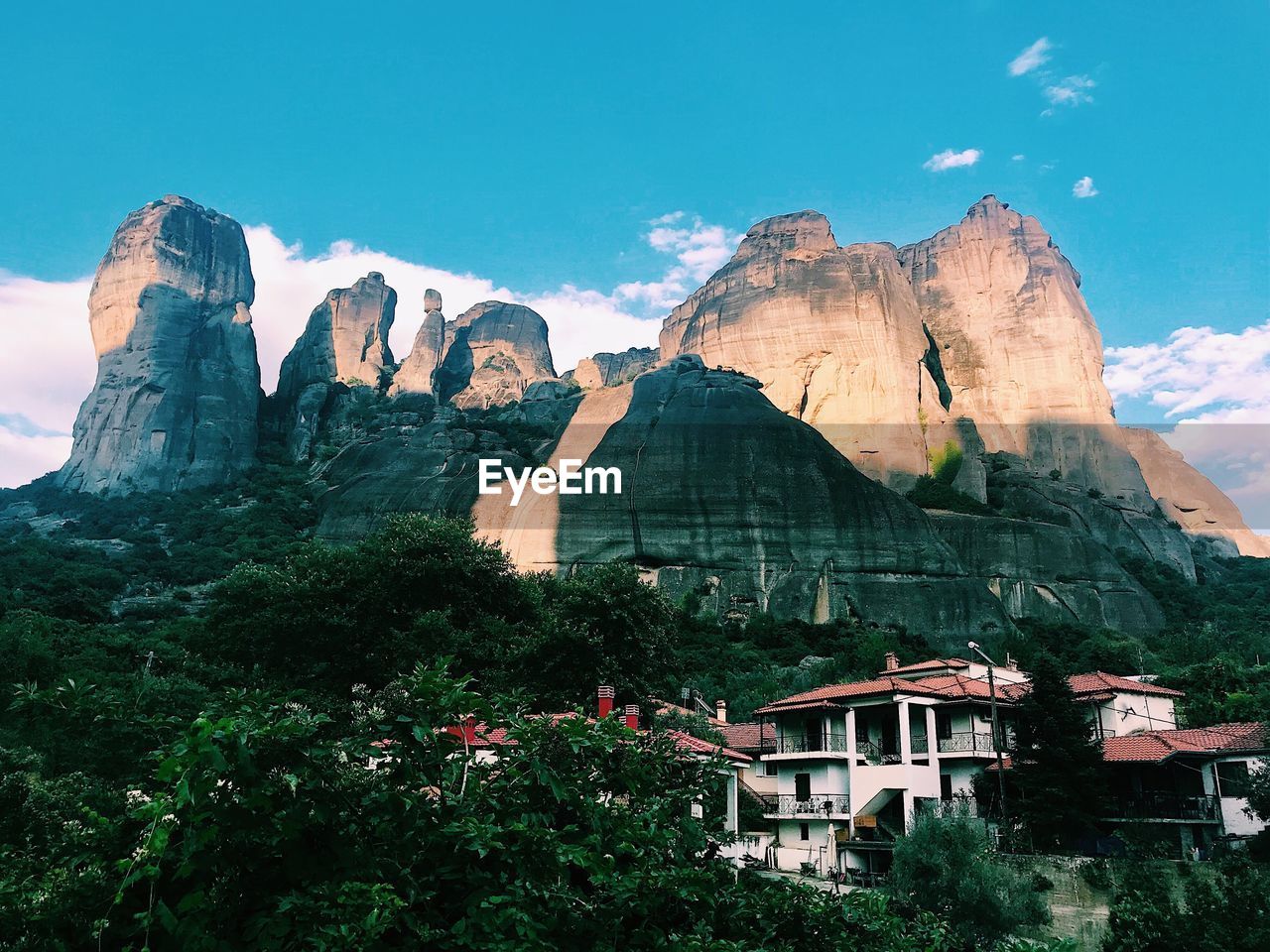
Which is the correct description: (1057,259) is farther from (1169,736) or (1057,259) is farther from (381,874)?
(381,874)

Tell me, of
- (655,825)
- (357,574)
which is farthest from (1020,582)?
(655,825)

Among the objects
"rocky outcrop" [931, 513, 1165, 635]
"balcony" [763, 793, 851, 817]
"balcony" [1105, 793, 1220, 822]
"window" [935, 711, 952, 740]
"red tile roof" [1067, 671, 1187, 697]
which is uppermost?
"rocky outcrop" [931, 513, 1165, 635]

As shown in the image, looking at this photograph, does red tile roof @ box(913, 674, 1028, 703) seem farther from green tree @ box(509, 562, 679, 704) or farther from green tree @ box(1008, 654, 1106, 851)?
green tree @ box(509, 562, 679, 704)

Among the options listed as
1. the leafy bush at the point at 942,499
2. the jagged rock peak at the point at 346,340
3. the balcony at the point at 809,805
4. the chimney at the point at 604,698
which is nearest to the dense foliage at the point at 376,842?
the chimney at the point at 604,698

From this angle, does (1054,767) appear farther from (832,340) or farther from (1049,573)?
(832,340)

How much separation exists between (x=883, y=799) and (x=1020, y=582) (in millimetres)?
52303

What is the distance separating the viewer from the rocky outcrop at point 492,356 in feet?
439

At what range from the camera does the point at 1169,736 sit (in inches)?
1029

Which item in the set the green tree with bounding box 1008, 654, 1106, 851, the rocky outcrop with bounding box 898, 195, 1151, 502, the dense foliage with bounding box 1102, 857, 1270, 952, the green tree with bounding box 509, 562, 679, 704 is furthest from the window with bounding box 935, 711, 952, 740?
the rocky outcrop with bounding box 898, 195, 1151, 502

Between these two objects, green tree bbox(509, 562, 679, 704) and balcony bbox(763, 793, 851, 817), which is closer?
balcony bbox(763, 793, 851, 817)

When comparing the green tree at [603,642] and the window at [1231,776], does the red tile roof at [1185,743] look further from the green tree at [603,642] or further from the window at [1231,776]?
the green tree at [603,642]

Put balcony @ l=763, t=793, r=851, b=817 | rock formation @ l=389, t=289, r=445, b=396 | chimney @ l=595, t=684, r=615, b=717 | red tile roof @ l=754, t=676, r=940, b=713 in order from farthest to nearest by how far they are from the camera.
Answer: rock formation @ l=389, t=289, r=445, b=396
red tile roof @ l=754, t=676, r=940, b=713
balcony @ l=763, t=793, r=851, b=817
chimney @ l=595, t=684, r=615, b=717

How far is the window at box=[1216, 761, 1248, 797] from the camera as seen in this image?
23.4m

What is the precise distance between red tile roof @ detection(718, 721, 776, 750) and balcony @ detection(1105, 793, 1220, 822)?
9.97 m
